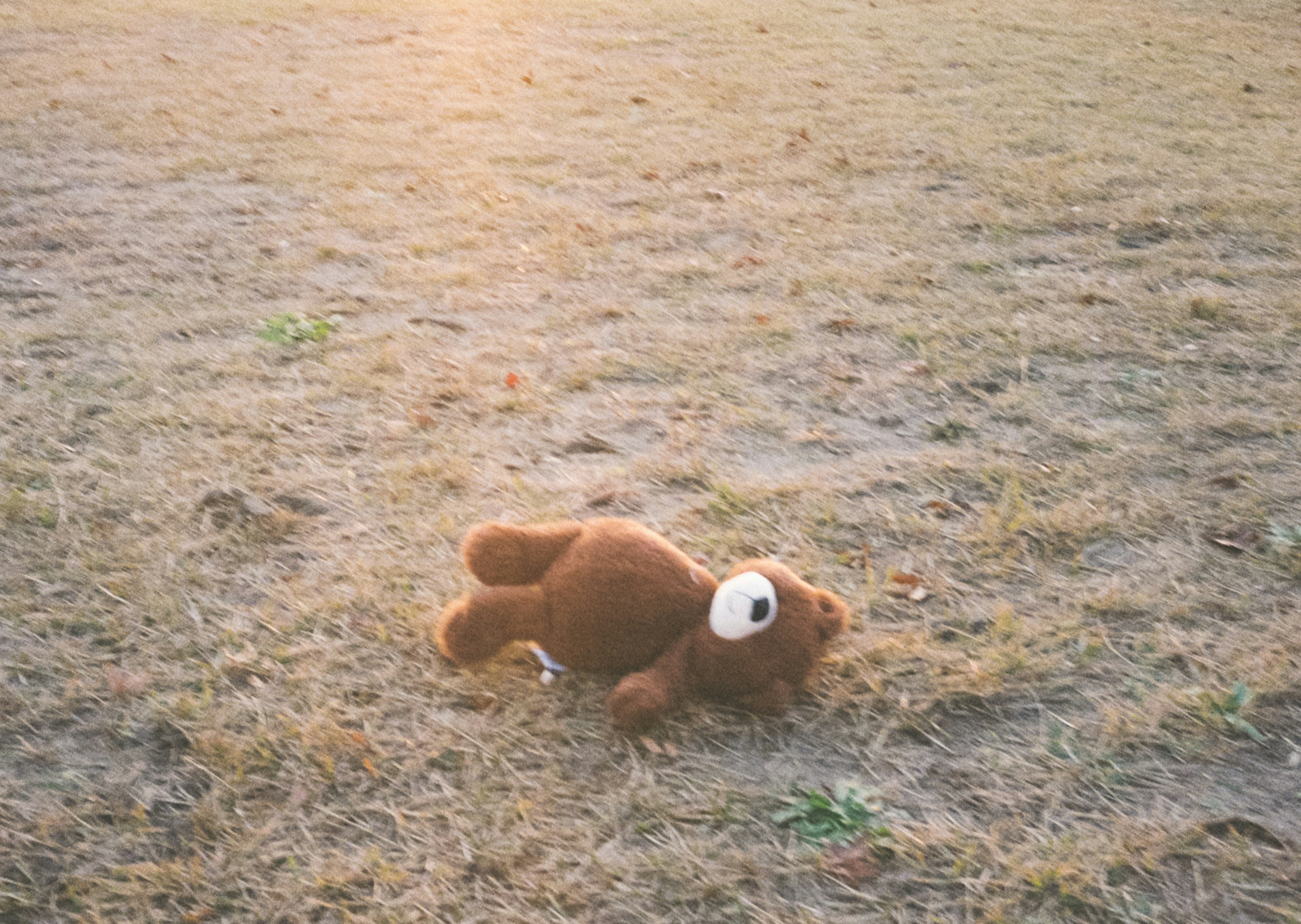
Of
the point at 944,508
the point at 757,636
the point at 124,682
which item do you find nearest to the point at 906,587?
the point at 944,508

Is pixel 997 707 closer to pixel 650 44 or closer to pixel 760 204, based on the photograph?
pixel 760 204

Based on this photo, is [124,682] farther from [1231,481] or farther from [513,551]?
[1231,481]

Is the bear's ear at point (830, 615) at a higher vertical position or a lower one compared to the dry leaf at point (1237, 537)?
higher

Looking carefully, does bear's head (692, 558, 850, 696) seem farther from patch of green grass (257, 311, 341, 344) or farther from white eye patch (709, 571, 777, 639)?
patch of green grass (257, 311, 341, 344)

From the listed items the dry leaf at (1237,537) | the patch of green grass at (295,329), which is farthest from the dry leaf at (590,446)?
the dry leaf at (1237,537)

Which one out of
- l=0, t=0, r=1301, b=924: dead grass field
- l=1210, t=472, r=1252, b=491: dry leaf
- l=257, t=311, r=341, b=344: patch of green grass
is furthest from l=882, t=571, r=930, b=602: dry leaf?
l=257, t=311, r=341, b=344: patch of green grass

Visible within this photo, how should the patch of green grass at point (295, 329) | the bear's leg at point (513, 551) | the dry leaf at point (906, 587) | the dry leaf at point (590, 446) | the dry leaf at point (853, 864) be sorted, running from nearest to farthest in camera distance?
the dry leaf at point (853, 864) < the bear's leg at point (513, 551) < the dry leaf at point (906, 587) < the dry leaf at point (590, 446) < the patch of green grass at point (295, 329)

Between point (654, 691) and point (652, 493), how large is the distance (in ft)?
2.71

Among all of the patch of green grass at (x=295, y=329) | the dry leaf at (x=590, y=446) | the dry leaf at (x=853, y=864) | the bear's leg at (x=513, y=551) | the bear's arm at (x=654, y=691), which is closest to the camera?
the dry leaf at (x=853, y=864)

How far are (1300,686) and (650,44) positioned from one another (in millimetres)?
6922

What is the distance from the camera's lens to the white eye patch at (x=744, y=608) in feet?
5.78

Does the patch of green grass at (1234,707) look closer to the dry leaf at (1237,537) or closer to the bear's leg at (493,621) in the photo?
the dry leaf at (1237,537)

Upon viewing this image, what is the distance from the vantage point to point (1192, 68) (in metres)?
6.61

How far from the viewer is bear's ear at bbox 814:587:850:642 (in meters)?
1.87
